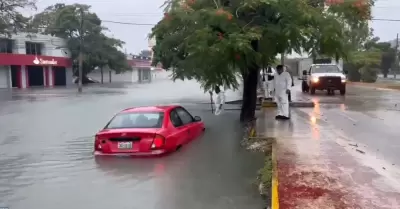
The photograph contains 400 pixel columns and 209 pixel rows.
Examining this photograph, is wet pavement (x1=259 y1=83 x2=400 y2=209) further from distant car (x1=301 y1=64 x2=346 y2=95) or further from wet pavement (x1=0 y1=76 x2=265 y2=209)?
distant car (x1=301 y1=64 x2=346 y2=95)

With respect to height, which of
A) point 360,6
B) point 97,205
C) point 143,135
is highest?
point 360,6

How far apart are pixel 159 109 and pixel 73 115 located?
11.0 m

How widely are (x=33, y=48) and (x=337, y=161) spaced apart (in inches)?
2220

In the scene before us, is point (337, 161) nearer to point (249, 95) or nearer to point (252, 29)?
point (252, 29)

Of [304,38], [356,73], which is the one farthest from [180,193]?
[356,73]

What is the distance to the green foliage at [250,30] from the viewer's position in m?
11.7

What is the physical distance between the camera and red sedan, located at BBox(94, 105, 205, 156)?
9.64 meters

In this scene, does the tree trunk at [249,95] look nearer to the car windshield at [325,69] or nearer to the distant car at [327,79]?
the distant car at [327,79]

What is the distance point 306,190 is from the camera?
620 centimetres

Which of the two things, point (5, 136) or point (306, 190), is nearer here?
point (306, 190)

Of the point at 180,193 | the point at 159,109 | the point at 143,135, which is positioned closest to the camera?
the point at 180,193

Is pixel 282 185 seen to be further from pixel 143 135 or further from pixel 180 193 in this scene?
pixel 143 135

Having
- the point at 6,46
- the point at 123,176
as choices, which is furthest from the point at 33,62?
the point at 123,176

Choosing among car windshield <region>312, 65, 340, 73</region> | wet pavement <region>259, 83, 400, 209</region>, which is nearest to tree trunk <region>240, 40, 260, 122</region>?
wet pavement <region>259, 83, 400, 209</region>
